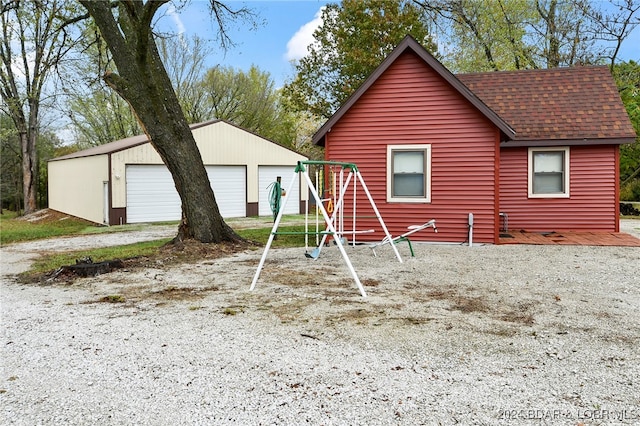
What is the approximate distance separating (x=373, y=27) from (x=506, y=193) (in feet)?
59.8

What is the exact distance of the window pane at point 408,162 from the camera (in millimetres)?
11227

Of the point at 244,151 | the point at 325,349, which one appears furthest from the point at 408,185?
the point at 244,151

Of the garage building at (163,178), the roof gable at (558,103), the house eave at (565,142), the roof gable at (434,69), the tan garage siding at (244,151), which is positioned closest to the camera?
the roof gable at (434,69)

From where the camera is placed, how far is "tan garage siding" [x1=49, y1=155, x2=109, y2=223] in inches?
758

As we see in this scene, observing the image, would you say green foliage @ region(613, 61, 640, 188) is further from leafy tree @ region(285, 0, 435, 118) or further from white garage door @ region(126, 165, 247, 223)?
white garage door @ region(126, 165, 247, 223)

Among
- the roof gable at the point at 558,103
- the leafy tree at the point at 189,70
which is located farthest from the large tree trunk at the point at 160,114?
the leafy tree at the point at 189,70

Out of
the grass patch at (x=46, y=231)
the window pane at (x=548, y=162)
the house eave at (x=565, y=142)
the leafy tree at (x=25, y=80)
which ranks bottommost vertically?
the grass patch at (x=46, y=231)

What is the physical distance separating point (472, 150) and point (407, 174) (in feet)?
5.00

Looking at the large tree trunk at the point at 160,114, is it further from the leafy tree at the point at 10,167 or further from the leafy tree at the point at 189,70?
Result: the leafy tree at the point at 10,167

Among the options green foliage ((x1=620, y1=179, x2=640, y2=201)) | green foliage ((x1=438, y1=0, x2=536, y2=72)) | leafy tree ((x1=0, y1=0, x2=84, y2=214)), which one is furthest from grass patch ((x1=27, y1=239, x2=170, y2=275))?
green foliage ((x1=620, y1=179, x2=640, y2=201))

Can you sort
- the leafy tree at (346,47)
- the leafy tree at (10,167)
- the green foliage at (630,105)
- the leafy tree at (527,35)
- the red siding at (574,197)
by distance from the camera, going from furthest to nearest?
the leafy tree at (10,167) → the leafy tree at (346,47) → the leafy tree at (527,35) → the green foliage at (630,105) → the red siding at (574,197)

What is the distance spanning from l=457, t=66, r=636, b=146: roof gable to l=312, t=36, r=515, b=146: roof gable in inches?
67.9

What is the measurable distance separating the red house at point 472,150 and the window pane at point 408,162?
23mm

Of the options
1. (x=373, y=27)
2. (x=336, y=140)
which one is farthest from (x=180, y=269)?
(x=373, y=27)
